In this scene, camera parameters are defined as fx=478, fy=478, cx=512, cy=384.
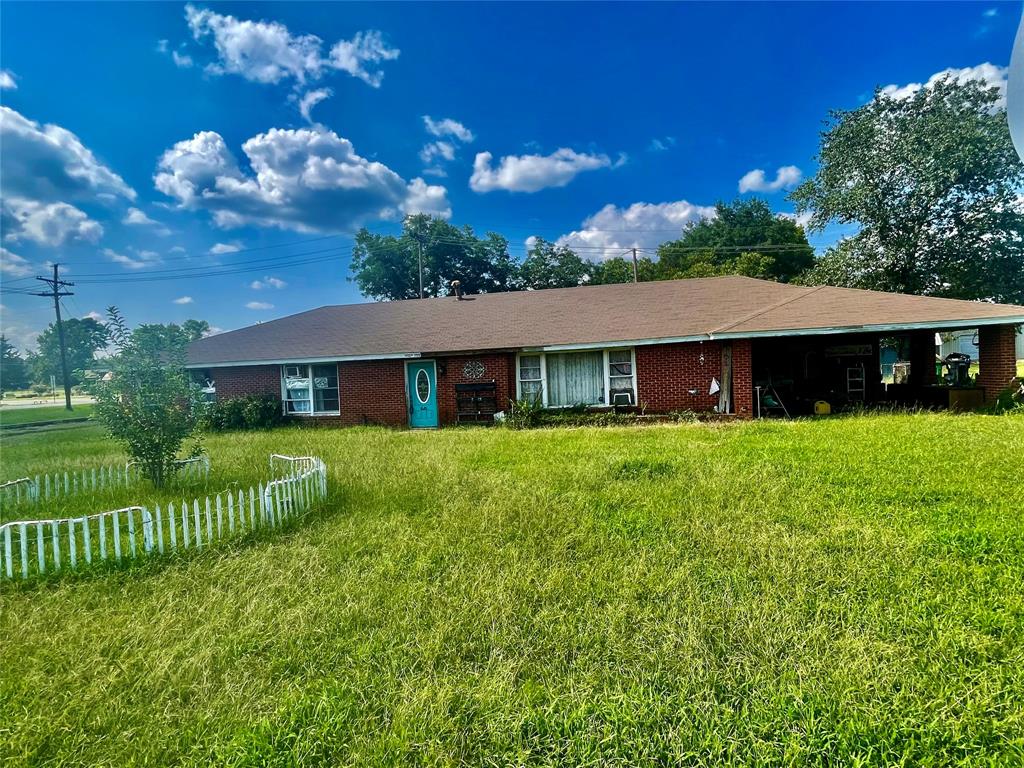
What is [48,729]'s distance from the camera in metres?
2.51

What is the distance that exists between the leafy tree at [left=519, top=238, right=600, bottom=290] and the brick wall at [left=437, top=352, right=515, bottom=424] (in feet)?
83.4

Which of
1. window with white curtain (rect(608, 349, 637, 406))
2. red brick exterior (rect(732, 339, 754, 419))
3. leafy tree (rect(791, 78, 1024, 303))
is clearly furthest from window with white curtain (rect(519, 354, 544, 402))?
leafy tree (rect(791, 78, 1024, 303))

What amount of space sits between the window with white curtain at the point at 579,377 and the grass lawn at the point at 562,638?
782 cm

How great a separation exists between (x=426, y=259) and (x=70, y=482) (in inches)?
1273

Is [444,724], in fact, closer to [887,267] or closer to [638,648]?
[638,648]

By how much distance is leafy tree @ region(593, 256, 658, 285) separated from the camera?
38.8m

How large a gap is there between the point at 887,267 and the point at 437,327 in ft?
68.3

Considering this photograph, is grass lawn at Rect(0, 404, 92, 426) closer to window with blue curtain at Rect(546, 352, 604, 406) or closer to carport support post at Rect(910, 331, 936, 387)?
window with blue curtain at Rect(546, 352, 604, 406)

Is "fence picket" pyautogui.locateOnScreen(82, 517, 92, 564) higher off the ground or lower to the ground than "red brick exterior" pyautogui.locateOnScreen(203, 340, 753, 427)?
lower

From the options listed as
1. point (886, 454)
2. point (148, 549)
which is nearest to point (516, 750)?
point (148, 549)

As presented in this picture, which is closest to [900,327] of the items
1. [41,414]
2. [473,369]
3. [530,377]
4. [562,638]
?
[530,377]

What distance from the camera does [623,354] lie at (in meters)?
13.7

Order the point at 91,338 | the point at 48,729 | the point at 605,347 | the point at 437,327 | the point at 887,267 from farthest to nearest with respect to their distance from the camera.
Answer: the point at 887,267 → the point at 437,327 → the point at 605,347 → the point at 91,338 → the point at 48,729

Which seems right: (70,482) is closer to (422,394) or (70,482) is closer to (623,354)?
(422,394)
